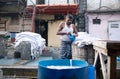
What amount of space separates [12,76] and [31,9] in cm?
1416

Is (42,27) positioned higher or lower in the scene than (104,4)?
lower

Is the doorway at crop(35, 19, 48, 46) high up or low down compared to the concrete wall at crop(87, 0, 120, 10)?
down

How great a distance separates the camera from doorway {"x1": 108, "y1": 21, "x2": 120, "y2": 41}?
19.5 metres

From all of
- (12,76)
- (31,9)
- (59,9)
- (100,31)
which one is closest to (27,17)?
(31,9)

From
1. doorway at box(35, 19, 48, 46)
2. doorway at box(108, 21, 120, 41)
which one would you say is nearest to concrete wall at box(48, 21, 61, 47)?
doorway at box(35, 19, 48, 46)

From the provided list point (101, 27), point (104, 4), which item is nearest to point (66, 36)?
point (101, 27)

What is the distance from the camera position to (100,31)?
1983cm

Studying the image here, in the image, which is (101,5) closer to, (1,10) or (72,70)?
(1,10)

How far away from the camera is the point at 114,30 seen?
64.3 ft

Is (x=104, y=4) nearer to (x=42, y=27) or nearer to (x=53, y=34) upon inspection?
(x=53, y=34)

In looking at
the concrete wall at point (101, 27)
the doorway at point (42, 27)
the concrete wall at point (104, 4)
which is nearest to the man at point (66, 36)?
the concrete wall at point (101, 27)

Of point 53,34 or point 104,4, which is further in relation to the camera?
point 53,34

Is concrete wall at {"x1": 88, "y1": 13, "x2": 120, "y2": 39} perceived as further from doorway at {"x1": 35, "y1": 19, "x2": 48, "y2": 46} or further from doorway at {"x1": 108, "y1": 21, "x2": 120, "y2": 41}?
doorway at {"x1": 35, "y1": 19, "x2": 48, "y2": 46}

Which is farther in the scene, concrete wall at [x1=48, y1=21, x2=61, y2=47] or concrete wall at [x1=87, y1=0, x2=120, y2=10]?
concrete wall at [x1=48, y1=21, x2=61, y2=47]
